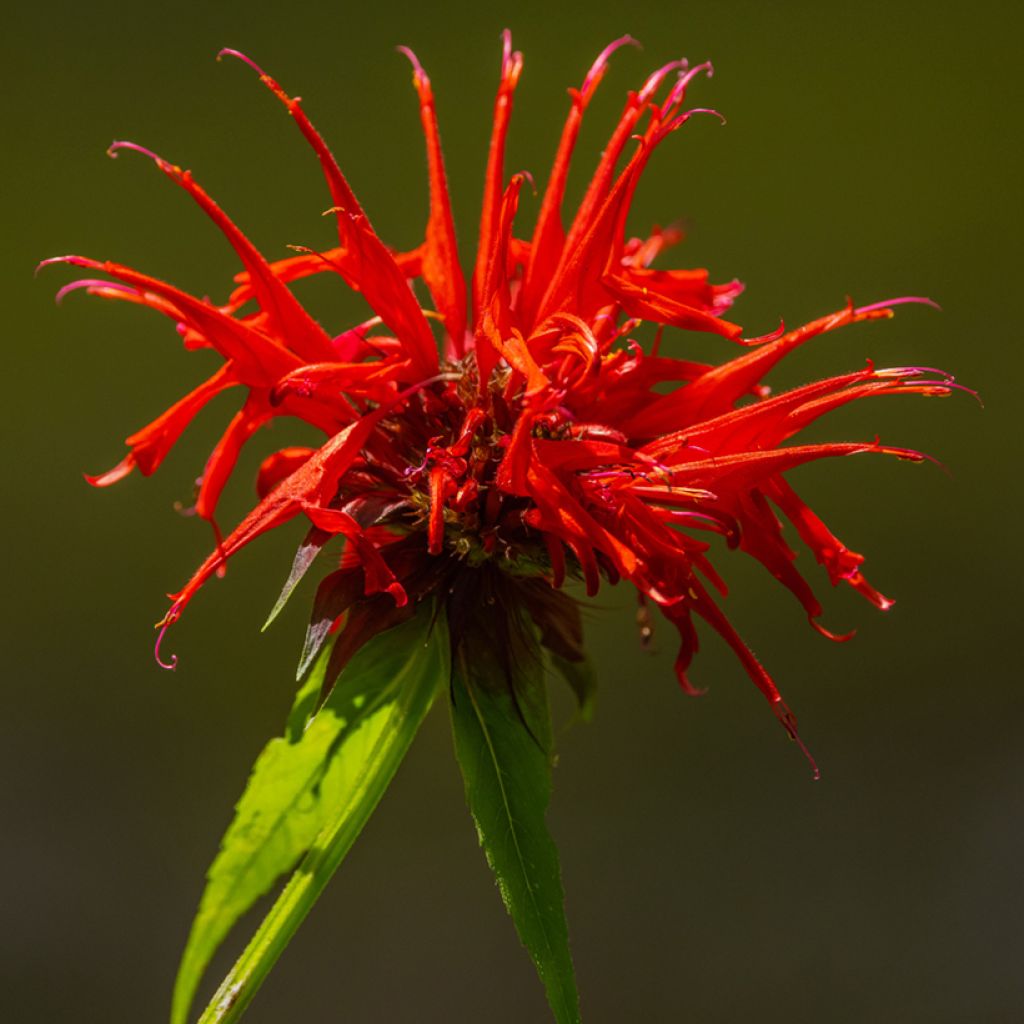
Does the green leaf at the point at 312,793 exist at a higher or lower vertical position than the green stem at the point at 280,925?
higher

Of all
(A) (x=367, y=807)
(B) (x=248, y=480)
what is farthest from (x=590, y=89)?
(B) (x=248, y=480)

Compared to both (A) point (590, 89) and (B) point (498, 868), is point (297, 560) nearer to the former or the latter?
(B) point (498, 868)

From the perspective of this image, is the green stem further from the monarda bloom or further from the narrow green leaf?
the narrow green leaf

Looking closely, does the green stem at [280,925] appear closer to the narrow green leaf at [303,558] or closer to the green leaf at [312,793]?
the green leaf at [312,793]

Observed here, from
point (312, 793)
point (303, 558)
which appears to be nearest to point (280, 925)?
point (312, 793)

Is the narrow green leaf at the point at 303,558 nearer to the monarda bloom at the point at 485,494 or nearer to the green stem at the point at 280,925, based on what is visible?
the monarda bloom at the point at 485,494

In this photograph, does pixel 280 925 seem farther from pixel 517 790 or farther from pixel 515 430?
pixel 515 430

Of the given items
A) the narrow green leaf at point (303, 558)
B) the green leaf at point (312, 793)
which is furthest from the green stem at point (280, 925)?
the narrow green leaf at point (303, 558)

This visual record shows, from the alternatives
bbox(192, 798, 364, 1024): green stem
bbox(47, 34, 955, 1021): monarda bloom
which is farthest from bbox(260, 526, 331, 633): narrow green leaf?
bbox(192, 798, 364, 1024): green stem
